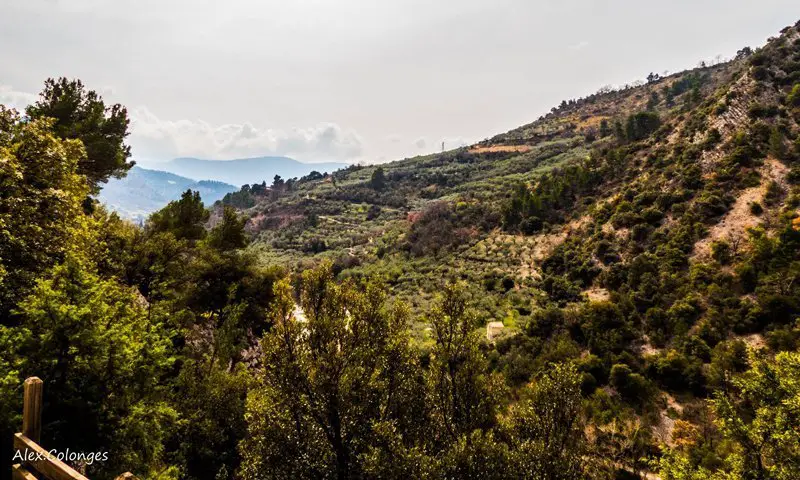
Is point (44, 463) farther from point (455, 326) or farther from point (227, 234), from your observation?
point (227, 234)

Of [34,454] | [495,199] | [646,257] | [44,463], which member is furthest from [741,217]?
[495,199]

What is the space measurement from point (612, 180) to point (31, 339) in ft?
190

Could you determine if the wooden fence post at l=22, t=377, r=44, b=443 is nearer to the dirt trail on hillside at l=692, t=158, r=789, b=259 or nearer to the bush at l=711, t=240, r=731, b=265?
the bush at l=711, t=240, r=731, b=265

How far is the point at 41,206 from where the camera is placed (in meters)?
12.1

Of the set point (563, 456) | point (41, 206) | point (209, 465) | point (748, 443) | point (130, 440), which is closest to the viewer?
point (130, 440)

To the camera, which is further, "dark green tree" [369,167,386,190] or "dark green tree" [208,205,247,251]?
"dark green tree" [369,167,386,190]

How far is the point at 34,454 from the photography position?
5.03m

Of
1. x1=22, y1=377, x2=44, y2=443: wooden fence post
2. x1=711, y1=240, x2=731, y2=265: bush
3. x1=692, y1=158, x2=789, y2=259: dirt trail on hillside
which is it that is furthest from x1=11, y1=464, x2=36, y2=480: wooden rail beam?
x1=692, y1=158, x2=789, y2=259: dirt trail on hillside

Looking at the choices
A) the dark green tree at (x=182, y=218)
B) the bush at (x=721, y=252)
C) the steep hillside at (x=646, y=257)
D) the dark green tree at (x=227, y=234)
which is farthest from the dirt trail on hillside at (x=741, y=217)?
the dark green tree at (x=182, y=218)

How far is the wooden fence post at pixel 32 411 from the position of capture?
5.48 meters

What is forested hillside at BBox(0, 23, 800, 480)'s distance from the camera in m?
9.28

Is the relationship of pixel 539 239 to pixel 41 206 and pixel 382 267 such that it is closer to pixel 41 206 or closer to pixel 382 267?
pixel 382 267

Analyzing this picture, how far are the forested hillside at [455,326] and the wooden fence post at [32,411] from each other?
2.13 m

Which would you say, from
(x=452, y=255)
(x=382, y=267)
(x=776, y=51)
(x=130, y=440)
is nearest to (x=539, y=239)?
(x=452, y=255)
